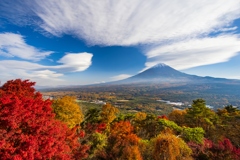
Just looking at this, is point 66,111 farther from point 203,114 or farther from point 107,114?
point 203,114

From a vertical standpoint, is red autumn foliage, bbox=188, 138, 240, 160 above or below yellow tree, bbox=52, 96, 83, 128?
below

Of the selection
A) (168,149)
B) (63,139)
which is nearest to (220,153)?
(168,149)

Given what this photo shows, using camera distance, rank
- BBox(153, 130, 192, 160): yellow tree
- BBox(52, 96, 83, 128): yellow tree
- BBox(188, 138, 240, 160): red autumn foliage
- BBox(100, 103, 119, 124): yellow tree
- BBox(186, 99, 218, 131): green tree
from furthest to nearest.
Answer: BBox(100, 103, 119, 124): yellow tree
BBox(186, 99, 218, 131): green tree
BBox(52, 96, 83, 128): yellow tree
BBox(188, 138, 240, 160): red autumn foliage
BBox(153, 130, 192, 160): yellow tree

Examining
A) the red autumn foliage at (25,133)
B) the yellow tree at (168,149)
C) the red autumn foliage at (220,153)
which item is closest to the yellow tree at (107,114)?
the red autumn foliage at (220,153)

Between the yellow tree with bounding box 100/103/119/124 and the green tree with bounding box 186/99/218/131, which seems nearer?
the green tree with bounding box 186/99/218/131

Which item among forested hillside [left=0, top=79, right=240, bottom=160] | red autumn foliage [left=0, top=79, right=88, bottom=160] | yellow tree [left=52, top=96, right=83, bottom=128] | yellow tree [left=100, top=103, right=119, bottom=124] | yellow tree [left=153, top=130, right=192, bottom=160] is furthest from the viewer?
yellow tree [left=100, top=103, right=119, bottom=124]

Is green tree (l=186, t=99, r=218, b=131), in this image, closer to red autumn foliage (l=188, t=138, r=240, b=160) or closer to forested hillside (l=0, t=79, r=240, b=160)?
forested hillside (l=0, t=79, r=240, b=160)

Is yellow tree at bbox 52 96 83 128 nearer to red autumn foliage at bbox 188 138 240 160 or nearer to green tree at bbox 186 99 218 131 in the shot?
red autumn foliage at bbox 188 138 240 160

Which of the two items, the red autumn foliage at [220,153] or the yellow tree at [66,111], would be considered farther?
the yellow tree at [66,111]

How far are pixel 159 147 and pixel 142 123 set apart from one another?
11254 millimetres

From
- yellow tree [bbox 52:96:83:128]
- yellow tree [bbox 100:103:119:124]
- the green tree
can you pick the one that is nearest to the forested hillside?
yellow tree [bbox 52:96:83:128]

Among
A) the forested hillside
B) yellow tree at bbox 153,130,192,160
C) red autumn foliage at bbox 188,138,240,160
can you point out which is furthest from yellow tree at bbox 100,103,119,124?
yellow tree at bbox 153,130,192,160

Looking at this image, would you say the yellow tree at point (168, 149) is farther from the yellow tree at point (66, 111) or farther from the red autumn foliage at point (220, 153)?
the yellow tree at point (66, 111)

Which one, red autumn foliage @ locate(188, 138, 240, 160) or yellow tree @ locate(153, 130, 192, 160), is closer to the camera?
yellow tree @ locate(153, 130, 192, 160)
